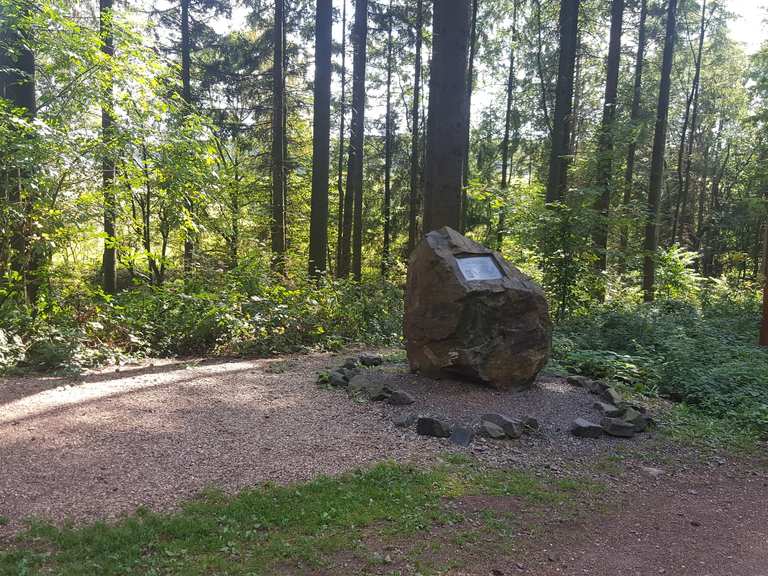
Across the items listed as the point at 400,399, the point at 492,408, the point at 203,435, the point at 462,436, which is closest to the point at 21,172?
the point at 203,435

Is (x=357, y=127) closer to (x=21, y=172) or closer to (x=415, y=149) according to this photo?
(x=415, y=149)

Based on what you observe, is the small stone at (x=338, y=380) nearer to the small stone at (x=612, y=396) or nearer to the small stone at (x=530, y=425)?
the small stone at (x=530, y=425)

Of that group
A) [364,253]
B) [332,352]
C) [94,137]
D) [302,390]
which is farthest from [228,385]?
[364,253]

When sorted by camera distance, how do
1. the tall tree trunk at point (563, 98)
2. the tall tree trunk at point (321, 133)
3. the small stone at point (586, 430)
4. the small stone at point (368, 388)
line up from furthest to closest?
the tall tree trunk at point (563, 98), the tall tree trunk at point (321, 133), the small stone at point (368, 388), the small stone at point (586, 430)

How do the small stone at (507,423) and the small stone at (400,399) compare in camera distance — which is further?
the small stone at (400,399)

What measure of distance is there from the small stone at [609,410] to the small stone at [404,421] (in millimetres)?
2136

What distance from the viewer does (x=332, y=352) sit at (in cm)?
922

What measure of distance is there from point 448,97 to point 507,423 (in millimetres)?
4962

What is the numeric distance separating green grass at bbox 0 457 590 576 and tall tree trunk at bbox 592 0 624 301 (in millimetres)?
8043

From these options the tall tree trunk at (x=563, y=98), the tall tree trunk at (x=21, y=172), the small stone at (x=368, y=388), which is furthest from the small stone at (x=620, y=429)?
the tall tree trunk at (x=563, y=98)

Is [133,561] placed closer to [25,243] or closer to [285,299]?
[25,243]

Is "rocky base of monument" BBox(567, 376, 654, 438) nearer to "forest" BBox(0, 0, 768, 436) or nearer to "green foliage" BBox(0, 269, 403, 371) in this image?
"forest" BBox(0, 0, 768, 436)

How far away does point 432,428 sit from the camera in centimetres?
493

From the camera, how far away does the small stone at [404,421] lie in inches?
202
